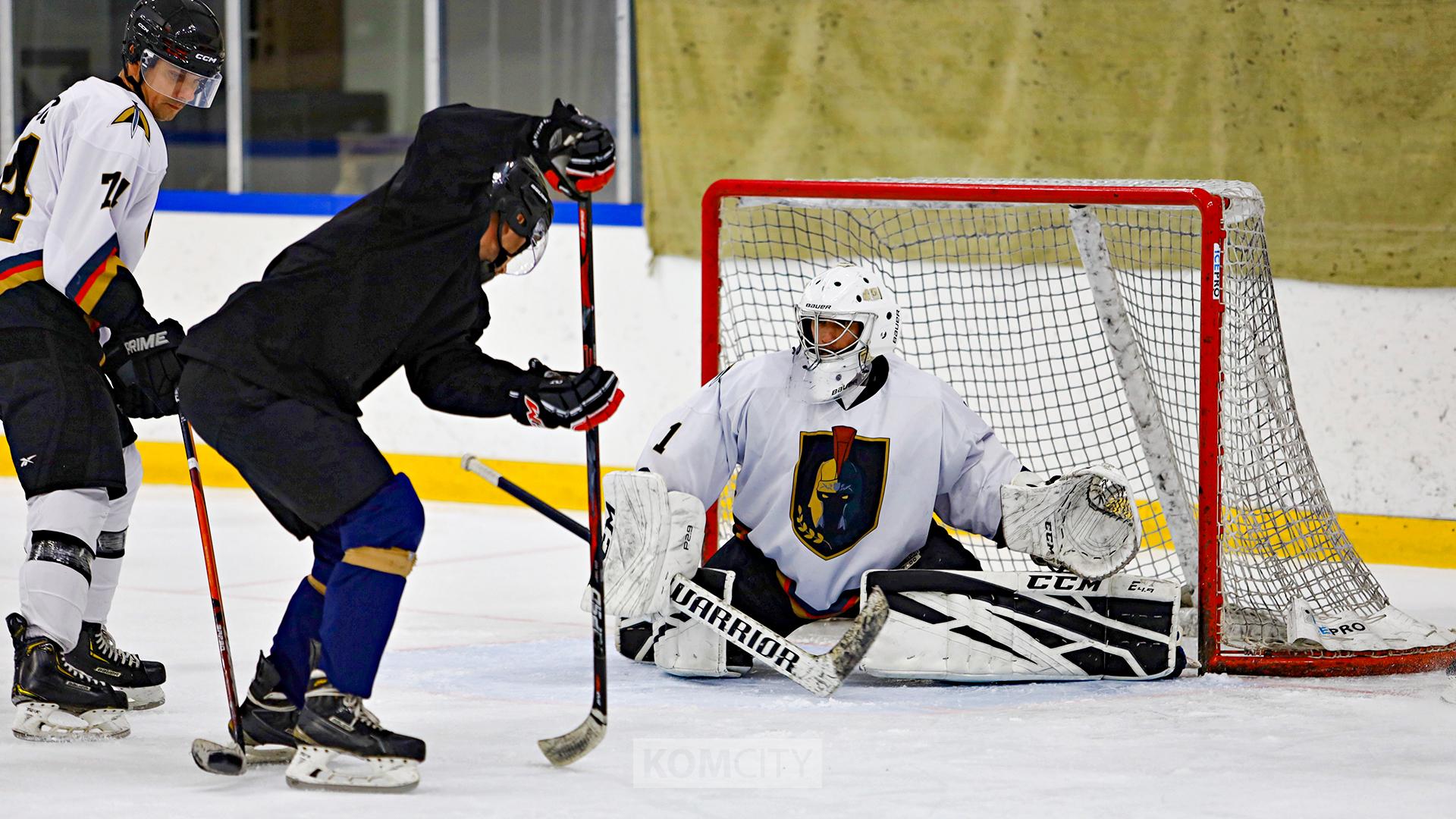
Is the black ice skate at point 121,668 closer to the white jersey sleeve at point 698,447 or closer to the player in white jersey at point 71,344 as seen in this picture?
the player in white jersey at point 71,344

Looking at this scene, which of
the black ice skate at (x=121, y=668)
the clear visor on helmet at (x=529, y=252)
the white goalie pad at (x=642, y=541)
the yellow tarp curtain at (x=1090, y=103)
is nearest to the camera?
the clear visor on helmet at (x=529, y=252)

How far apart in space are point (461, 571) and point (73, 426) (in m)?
2.10

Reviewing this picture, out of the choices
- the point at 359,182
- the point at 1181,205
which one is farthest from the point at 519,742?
the point at 359,182

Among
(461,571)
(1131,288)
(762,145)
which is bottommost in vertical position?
(461,571)

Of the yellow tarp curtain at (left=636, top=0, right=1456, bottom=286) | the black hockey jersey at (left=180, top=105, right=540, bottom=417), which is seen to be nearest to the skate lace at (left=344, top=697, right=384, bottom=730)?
the black hockey jersey at (left=180, top=105, right=540, bottom=417)

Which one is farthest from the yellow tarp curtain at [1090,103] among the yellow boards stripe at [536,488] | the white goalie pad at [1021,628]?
the white goalie pad at [1021,628]

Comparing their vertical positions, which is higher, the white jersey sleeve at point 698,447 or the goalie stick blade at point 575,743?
the white jersey sleeve at point 698,447

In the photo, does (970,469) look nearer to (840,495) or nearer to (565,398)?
(840,495)

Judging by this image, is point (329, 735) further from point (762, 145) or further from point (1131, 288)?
point (762, 145)

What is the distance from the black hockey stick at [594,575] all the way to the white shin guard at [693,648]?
670 mm

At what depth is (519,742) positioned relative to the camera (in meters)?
Answer: 3.09

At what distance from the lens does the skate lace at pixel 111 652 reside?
11.2 feet

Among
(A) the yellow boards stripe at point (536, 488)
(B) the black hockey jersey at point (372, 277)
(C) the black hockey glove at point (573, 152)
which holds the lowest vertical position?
(A) the yellow boards stripe at point (536, 488)

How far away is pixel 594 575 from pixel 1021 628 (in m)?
1.02
